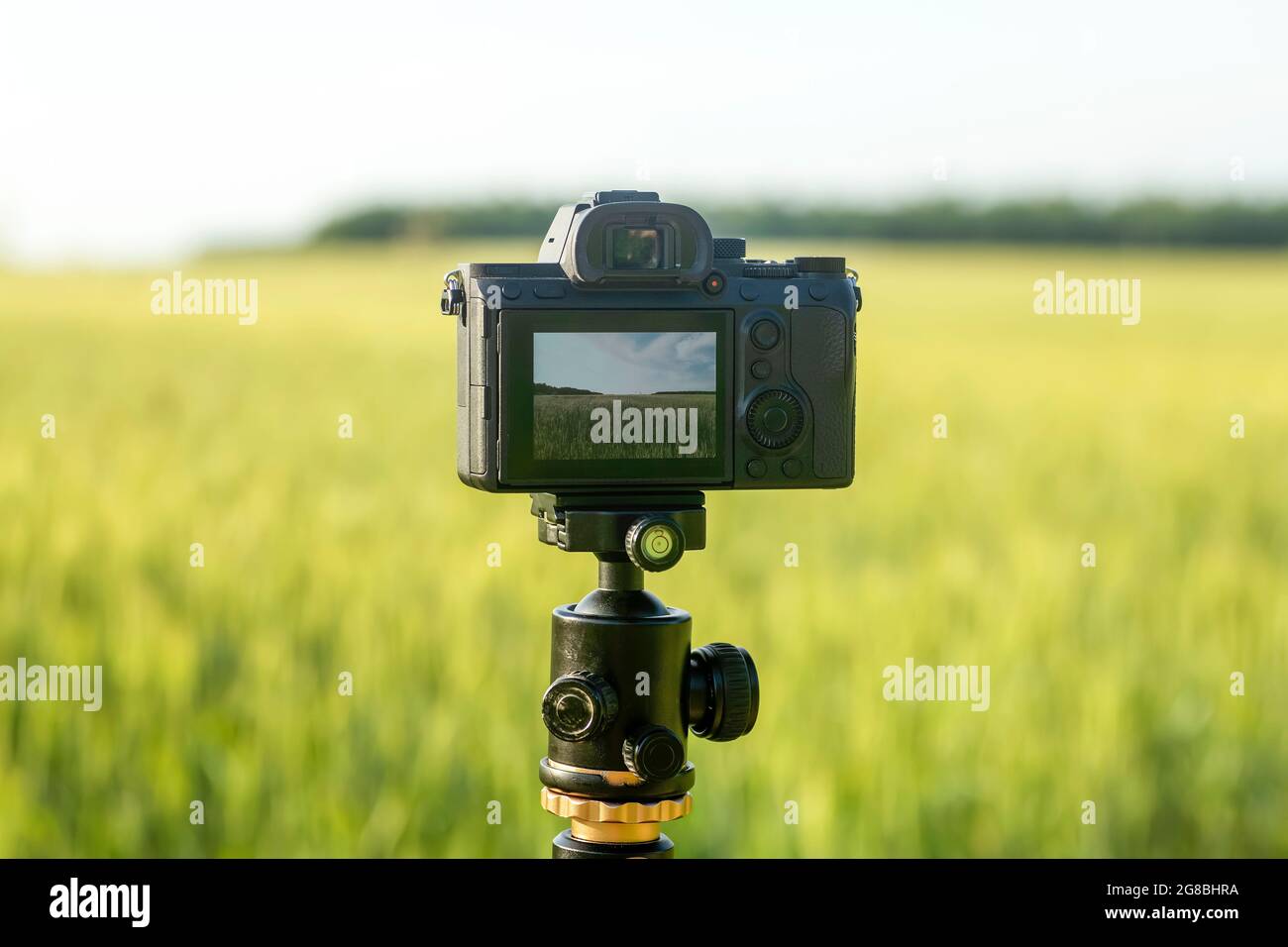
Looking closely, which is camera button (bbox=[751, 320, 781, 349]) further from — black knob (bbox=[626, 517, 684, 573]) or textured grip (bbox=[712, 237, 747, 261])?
black knob (bbox=[626, 517, 684, 573])

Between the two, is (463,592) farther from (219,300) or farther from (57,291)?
(57,291)

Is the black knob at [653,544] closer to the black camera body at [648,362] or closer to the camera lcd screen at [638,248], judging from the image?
the black camera body at [648,362]

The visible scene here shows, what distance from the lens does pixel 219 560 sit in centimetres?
471

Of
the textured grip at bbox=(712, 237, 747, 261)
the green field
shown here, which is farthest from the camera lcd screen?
the green field

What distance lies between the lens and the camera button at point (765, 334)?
175 cm

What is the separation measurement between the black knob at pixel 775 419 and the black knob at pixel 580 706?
376mm

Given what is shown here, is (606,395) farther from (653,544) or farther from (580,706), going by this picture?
(580,706)

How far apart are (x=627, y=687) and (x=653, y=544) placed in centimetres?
21

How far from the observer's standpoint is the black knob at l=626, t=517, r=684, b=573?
5.49 feet

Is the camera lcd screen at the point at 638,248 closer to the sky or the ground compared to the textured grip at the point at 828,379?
closer to the sky

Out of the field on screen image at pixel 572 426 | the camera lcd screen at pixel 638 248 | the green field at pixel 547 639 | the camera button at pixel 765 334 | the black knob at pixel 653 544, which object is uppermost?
the camera lcd screen at pixel 638 248

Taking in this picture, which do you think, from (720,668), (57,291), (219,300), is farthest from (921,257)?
(720,668)

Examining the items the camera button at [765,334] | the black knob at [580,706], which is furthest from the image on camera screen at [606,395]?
the black knob at [580,706]

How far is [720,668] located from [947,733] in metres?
2.16
